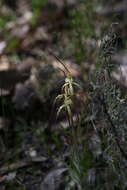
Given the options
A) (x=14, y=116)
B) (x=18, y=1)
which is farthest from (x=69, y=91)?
(x=18, y=1)

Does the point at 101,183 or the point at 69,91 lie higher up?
the point at 69,91

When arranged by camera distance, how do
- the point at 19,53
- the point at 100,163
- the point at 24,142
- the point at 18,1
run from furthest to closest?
the point at 18,1, the point at 19,53, the point at 24,142, the point at 100,163

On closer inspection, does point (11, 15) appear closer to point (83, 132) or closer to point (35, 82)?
point (35, 82)

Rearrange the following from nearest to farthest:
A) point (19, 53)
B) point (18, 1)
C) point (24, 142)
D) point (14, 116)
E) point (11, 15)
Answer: point (24, 142), point (14, 116), point (19, 53), point (11, 15), point (18, 1)

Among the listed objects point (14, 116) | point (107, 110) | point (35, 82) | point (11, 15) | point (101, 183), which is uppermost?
point (11, 15)

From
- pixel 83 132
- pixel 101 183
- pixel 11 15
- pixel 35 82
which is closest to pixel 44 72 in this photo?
pixel 35 82

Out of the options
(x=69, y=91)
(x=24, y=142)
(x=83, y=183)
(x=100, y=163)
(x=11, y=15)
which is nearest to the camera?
(x=69, y=91)

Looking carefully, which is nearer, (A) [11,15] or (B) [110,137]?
(B) [110,137]

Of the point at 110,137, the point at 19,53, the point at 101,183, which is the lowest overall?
the point at 101,183

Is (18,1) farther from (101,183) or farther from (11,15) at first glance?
(101,183)
